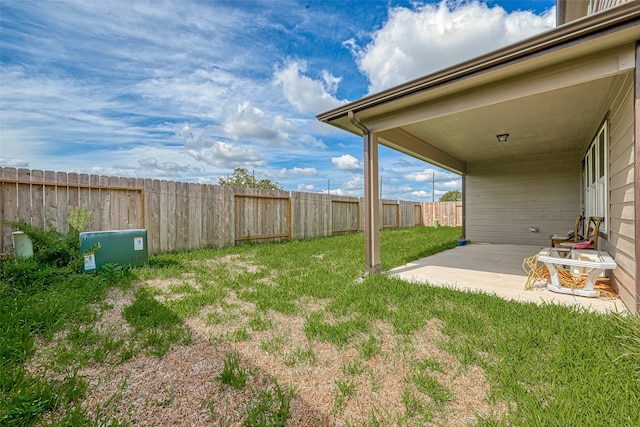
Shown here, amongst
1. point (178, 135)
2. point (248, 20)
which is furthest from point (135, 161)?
point (248, 20)

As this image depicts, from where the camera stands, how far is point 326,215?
32.4 feet

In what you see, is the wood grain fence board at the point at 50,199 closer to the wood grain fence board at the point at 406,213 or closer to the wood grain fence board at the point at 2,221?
the wood grain fence board at the point at 2,221

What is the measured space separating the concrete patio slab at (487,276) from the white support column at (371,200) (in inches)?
17.7

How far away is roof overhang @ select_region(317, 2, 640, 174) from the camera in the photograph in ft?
7.51

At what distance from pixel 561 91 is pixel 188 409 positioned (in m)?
5.00

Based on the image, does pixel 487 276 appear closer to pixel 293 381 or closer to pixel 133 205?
pixel 293 381

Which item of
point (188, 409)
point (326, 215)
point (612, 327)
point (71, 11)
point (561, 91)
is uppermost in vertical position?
point (71, 11)

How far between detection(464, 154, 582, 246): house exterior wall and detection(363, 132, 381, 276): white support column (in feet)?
18.8

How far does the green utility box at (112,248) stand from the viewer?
13.1ft

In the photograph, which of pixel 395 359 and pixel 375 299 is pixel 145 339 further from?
pixel 375 299

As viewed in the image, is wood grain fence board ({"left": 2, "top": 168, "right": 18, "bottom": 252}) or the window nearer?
the window

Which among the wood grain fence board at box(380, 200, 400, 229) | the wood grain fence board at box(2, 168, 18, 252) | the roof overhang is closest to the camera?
the roof overhang

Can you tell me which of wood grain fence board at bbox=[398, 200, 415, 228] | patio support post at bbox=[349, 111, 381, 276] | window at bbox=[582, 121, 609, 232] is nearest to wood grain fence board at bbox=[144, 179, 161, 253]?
patio support post at bbox=[349, 111, 381, 276]

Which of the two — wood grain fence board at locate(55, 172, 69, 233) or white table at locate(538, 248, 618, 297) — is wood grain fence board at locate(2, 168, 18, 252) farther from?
white table at locate(538, 248, 618, 297)
